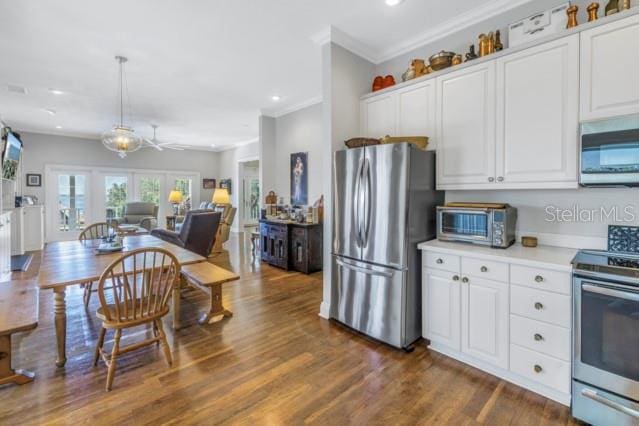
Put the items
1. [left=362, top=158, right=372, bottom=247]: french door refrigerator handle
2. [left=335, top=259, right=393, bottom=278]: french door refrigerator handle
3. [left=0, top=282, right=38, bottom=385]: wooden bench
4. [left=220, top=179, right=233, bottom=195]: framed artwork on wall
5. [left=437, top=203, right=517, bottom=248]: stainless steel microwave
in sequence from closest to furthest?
1. [left=0, top=282, right=38, bottom=385]: wooden bench
2. [left=437, top=203, right=517, bottom=248]: stainless steel microwave
3. [left=335, top=259, right=393, bottom=278]: french door refrigerator handle
4. [left=362, top=158, right=372, bottom=247]: french door refrigerator handle
5. [left=220, top=179, right=233, bottom=195]: framed artwork on wall

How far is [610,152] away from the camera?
73.2 inches

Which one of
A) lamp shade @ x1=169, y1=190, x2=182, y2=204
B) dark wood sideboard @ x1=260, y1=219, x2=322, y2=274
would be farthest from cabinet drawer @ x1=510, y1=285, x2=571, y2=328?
lamp shade @ x1=169, y1=190, x2=182, y2=204

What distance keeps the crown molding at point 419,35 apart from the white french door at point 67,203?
26.8 feet

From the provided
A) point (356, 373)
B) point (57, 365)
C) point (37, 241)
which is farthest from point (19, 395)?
point (37, 241)

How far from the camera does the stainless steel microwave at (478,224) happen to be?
229cm

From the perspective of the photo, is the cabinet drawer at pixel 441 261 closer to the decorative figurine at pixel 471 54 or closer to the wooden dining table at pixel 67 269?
the decorative figurine at pixel 471 54

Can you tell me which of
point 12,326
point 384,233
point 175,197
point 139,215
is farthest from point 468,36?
point 139,215

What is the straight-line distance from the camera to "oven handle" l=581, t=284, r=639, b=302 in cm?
154

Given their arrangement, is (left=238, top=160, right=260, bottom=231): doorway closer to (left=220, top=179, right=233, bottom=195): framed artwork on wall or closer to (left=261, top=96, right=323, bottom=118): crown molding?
(left=220, top=179, right=233, bottom=195): framed artwork on wall

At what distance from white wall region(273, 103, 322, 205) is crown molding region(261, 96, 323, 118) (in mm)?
55

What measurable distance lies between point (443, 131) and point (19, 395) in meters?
3.65

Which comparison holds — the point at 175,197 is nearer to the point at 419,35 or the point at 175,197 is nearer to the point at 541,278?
the point at 419,35

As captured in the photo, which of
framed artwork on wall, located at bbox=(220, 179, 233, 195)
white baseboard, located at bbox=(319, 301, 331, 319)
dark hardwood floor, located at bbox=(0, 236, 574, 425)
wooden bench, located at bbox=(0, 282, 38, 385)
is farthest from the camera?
framed artwork on wall, located at bbox=(220, 179, 233, 195)

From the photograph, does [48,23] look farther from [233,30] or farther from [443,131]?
[443,131]
